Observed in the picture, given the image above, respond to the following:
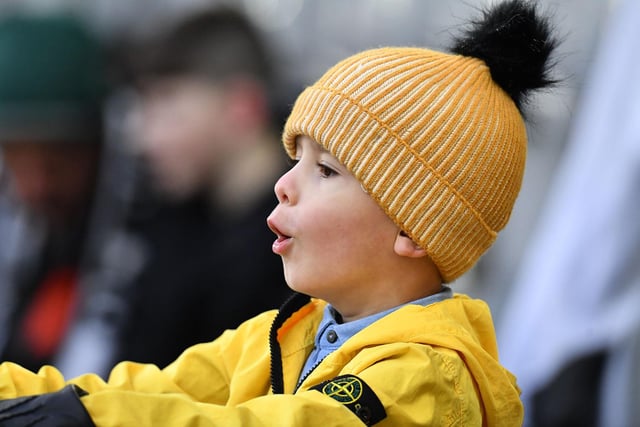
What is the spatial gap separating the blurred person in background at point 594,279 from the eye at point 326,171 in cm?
130

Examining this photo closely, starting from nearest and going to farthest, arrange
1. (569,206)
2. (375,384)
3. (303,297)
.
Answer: (375,384), (303,297), (569,206)

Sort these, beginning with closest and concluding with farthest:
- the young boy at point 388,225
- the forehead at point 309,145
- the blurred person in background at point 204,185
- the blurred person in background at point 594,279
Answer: the young boy at point 388,225
the forehead at point 309,145
the blurred person in background at point 594,279
the blurred person in background at point 204,185

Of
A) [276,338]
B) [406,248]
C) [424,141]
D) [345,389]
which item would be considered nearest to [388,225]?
[406,248]

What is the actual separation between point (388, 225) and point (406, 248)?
0.05 metres

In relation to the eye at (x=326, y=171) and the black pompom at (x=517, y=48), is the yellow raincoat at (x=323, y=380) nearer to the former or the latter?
the eye at (x=326, y=171)

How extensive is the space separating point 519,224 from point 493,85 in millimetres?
2186

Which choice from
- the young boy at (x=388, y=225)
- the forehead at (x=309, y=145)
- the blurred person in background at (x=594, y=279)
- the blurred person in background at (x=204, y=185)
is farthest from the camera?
the blurred person in background at (x=204, y=185)

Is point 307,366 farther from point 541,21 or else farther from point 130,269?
point 130,269

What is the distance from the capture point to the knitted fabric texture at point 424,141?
67.5 inches

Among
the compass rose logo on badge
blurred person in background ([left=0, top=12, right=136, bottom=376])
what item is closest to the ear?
the compass rose logo on badge

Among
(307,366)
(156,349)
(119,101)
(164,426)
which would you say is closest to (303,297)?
(307,366)

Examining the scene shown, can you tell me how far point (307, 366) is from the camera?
1.77 metres

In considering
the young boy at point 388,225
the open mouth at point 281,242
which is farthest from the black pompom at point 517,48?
the open mouth at point 281,242

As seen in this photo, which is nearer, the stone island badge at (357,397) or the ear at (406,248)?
the stone island badge at (357,397)
